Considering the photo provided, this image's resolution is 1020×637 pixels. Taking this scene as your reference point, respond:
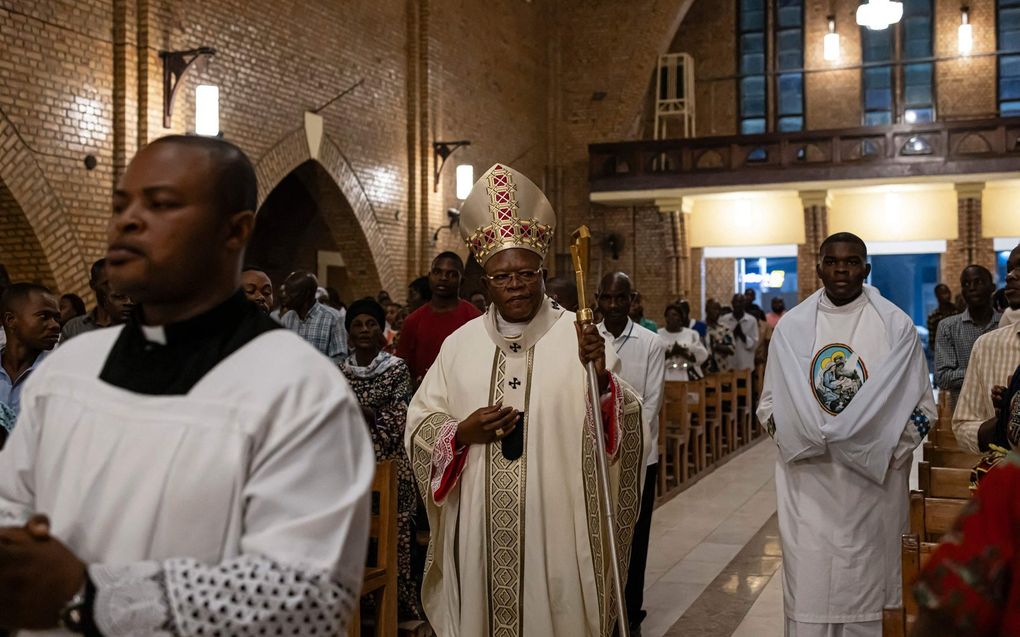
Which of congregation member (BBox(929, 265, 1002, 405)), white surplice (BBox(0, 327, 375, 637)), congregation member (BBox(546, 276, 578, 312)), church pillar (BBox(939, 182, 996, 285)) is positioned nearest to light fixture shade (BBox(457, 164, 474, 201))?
church pillar (BBox(939, 182, 996, 285))

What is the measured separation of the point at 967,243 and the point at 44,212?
51.6ft

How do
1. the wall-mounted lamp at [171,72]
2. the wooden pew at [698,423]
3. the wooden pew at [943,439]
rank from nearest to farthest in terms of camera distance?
the wooden pew at [943,439] < the wooden pew at [698,423] < the wall-mounted lamp at [171,72]

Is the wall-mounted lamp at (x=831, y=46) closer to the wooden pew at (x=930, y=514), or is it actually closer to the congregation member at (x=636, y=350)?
the congregation member at (x=636, y=350)

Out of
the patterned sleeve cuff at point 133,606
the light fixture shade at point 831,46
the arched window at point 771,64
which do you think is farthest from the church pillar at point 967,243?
the patterned sleeve cuff at point 133,606

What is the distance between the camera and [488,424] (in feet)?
11.7

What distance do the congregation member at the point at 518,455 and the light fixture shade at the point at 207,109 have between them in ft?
24.9

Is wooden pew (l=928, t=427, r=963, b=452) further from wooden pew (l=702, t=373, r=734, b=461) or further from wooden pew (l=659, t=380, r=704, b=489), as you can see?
wooden pew (l=702, t=373, r=734, b=461)

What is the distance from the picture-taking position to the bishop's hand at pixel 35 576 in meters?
1.54

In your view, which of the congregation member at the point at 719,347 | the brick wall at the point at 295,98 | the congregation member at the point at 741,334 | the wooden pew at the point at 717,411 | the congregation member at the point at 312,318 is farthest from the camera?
the congregation member at the point at 741,334

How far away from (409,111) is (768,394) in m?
12.1

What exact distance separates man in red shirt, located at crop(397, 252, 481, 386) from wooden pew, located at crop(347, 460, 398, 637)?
1669 mm

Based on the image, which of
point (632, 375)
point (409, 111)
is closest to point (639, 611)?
point (632, 375)

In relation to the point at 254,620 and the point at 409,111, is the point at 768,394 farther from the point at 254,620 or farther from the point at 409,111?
the point at 409,111

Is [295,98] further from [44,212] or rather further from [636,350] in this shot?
[636,350]
